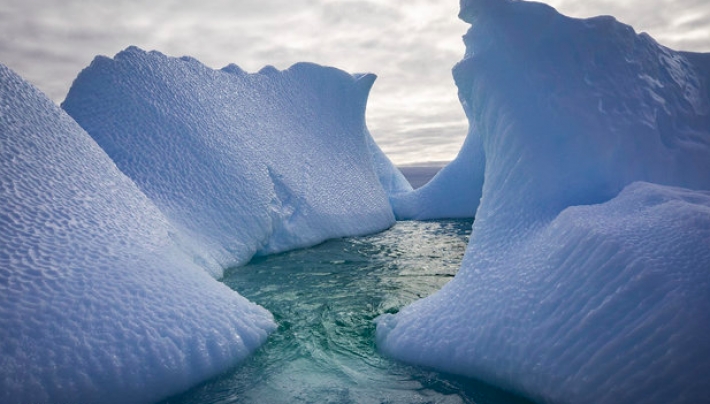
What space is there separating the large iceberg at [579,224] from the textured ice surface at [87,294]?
1.10 meters

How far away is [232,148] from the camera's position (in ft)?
18.4

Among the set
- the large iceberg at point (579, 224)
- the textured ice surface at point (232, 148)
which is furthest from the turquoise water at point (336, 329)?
the textured ice surface at point (232, 148)

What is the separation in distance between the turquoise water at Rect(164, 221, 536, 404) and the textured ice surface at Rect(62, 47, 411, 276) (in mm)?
563

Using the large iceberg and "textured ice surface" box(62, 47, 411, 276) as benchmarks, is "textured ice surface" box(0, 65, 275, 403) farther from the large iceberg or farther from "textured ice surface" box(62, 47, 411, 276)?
"textured ice surface" box(62, 47, 411, 276)

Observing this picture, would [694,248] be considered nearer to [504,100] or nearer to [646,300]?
[646,300]

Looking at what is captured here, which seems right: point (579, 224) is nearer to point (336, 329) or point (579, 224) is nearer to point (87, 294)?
point (336, 329)

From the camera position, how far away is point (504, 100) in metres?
3.09

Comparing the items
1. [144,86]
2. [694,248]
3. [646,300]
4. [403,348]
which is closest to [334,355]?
[403,348]

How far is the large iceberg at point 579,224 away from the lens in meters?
1.71

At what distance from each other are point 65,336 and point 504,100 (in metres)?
Result: 3.04

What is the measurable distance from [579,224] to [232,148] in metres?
4.53

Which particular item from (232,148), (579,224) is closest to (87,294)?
(579,224)

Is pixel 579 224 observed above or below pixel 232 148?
below

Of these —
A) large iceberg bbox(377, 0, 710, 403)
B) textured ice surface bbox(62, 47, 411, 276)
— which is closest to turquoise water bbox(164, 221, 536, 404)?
large iceberg bbox(377, 0, 710, 403)
